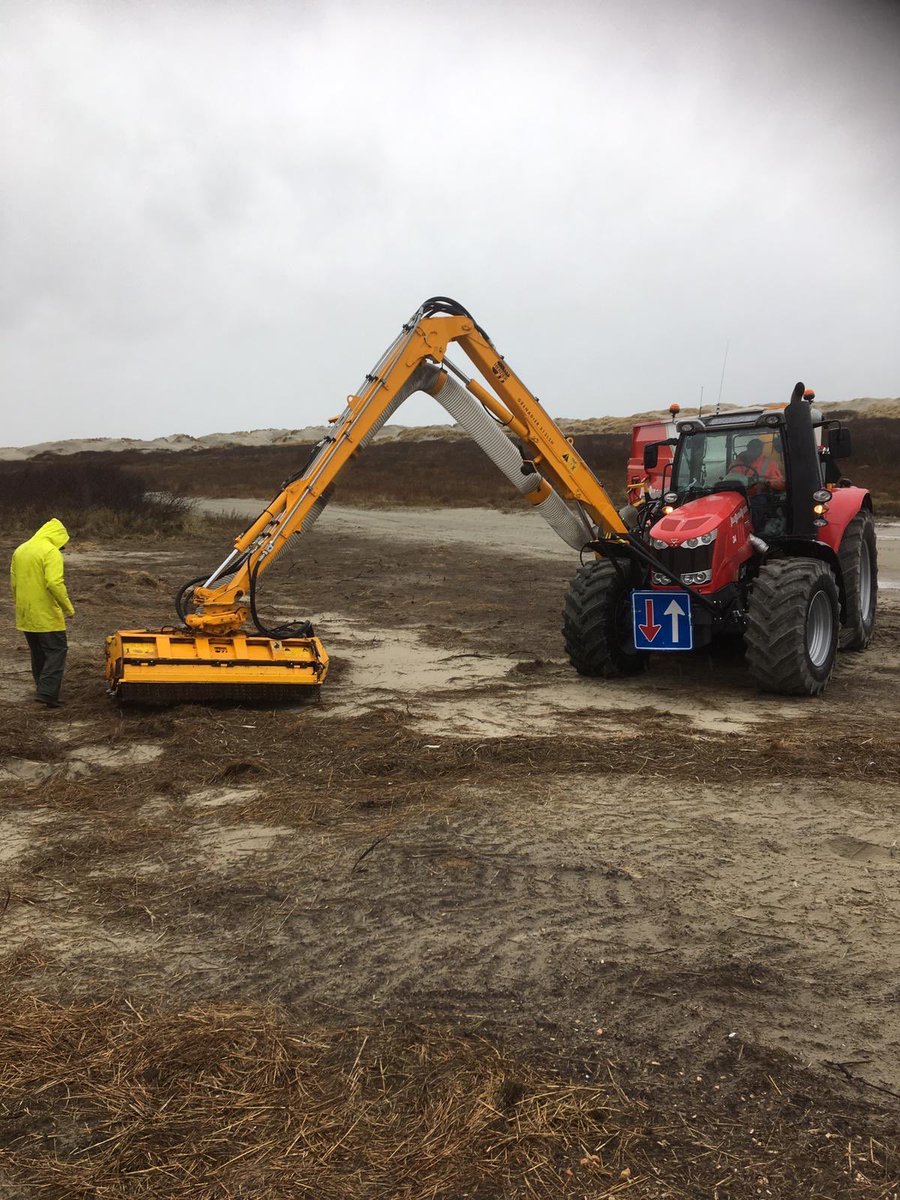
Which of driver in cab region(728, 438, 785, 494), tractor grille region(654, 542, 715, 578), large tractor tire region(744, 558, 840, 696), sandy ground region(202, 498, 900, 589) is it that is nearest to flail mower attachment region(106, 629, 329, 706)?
tractor grille region(654, 542, 715, 578)

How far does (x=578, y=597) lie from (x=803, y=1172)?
681cm

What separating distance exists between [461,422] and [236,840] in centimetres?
550

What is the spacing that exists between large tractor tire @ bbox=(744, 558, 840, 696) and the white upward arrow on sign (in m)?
0.55

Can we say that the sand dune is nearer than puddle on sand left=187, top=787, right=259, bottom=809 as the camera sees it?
No

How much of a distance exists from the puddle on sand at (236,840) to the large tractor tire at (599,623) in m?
4.34

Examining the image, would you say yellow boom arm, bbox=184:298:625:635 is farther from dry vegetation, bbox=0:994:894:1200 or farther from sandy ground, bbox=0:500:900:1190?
dry vegetation, bbox=0:994:894:1200

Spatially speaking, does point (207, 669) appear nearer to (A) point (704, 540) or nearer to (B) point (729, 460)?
(A) point (704, 540)

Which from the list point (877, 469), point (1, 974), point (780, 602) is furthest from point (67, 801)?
point (877, 469)

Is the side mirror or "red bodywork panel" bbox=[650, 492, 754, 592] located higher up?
the side mirror

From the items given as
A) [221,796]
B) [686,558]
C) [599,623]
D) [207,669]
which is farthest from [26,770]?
[686,558]

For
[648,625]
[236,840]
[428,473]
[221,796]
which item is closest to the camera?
[236,840]

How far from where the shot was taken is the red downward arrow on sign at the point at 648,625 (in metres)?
9.08

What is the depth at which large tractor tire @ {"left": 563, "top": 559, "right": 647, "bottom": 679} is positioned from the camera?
955 centimetres

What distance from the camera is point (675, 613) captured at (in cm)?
899
